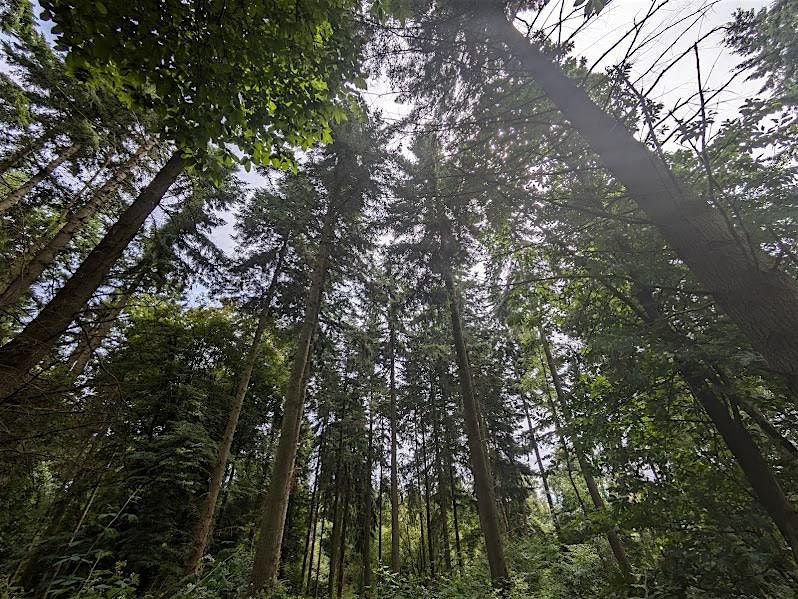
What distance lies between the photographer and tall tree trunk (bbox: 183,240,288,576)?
738cm

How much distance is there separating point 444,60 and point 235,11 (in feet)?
9.12

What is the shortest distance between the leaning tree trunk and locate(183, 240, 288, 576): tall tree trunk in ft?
25.0

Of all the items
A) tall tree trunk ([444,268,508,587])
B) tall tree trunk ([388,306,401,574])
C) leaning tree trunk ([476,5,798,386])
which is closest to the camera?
leaning tree trunk ([476,5,798,386])

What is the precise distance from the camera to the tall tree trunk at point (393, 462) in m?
13.4

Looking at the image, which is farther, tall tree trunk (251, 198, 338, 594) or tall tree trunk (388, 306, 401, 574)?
tall tree trunk (388, 306, 401, 574)

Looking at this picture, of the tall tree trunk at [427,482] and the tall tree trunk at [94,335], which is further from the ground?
the tall tree trunk at [427,482]

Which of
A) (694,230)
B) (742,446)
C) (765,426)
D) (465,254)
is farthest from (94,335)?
(465,254)

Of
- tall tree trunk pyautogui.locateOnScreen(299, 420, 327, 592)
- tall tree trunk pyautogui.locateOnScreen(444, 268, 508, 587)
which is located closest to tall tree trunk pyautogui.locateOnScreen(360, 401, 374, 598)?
tall tree trunk pyautogui.locateOnScreen(299, 420, 327, 592)

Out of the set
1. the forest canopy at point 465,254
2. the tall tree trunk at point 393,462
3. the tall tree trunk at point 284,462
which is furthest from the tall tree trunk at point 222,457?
the tall tree trunk at point 393,462

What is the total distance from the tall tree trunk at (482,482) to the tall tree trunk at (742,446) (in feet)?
15.6

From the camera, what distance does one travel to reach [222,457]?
8383 millimetres

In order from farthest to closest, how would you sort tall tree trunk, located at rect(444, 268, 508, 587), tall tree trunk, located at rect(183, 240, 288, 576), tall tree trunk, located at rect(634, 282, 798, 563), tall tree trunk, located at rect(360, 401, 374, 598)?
tall tree trunk, located at rect(360, 401, 374, 598) < tall tree trunk, located at rect(183, 240, 288, 576) < tall tree trunk, located at rect(444, 268, 508, 587) < tall tree trunk, located at rect(634, 282, 798, 563)

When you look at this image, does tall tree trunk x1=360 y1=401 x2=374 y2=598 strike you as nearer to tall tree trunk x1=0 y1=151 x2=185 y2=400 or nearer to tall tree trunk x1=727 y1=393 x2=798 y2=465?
tall tree trunk x1=0 y1=151 x2=185 y2=400

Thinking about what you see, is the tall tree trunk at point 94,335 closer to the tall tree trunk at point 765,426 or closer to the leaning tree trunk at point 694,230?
the leaning tree trunk at point 694,230
